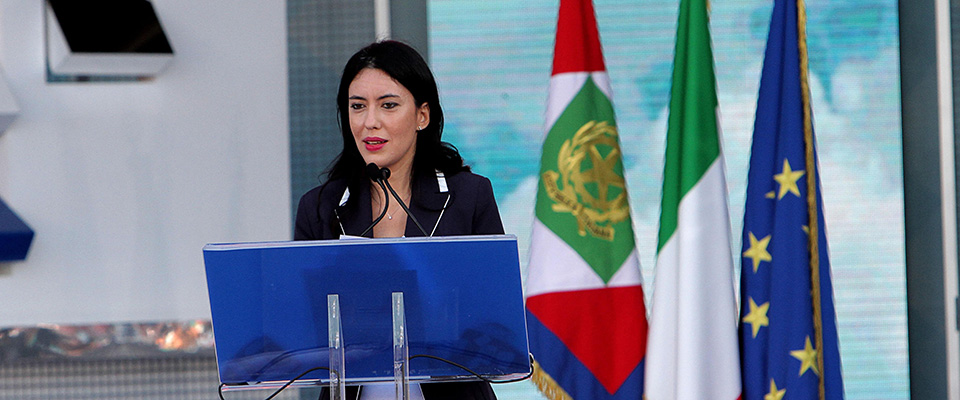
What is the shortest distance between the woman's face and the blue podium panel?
507mm

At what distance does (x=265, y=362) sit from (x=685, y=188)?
1.69m

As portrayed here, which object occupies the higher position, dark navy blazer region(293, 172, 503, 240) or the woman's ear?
the woman's ear

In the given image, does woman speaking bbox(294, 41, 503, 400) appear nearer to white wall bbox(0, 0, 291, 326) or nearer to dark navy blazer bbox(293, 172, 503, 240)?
dark navy blazer bbox(293, 172, 503, 240)

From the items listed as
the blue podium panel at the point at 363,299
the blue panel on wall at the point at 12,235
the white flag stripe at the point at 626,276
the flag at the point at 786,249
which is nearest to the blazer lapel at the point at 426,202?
the blue podium panel at the point at 363,299

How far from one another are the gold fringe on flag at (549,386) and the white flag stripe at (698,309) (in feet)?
0.85

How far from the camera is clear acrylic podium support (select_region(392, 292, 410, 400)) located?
1.34 metres

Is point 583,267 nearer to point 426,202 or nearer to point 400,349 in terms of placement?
point 426,202

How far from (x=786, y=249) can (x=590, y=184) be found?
2.02 feet

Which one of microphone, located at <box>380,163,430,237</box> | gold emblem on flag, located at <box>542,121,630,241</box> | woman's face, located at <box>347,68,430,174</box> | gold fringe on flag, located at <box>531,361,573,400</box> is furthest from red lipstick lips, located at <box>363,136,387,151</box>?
gold fringe on flag, located at <box>531,361,573,400</box>

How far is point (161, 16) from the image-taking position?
3104mm

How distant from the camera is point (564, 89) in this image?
2861 millimetres

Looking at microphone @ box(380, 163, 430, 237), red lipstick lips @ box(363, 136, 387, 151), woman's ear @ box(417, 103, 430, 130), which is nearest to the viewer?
microphone @ box(380, 163, 430, 237)

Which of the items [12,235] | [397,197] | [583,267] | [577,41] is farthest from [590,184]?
[12,235]

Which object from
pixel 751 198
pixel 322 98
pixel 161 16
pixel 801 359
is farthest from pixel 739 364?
pixel 161 16
